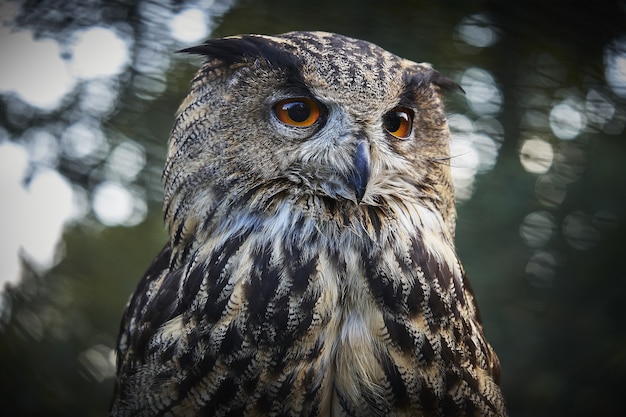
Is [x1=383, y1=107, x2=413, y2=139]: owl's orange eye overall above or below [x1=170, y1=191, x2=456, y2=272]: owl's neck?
above

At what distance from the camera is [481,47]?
4.37ft

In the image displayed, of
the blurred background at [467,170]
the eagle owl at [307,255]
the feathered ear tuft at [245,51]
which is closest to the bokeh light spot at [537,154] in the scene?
the blurred background at [467,170]

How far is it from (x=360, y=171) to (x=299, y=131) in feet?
0.59

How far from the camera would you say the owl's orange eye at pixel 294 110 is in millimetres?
1104

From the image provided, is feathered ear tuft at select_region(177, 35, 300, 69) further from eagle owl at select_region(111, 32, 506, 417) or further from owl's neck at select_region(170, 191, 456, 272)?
owl's neck at select_region(170, 191, 456, 272)

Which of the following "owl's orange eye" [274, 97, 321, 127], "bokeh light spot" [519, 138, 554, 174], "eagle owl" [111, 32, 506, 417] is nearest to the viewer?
"eagle owl" [111, 32, 506, 417]

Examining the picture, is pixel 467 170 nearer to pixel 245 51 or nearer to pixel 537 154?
pixel 537 154

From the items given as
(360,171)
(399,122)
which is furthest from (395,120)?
(360,171)

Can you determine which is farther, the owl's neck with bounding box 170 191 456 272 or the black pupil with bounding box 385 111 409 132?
the black pupil with bounding box 385 111 409 132

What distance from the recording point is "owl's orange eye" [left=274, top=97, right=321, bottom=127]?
1104mm

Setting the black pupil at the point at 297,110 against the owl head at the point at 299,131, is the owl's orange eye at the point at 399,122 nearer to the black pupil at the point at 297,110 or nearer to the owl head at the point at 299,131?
the owl head at the point at 299,131

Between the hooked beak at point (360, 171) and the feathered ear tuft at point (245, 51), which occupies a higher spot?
the feathered ear tuft at point (245, 51)

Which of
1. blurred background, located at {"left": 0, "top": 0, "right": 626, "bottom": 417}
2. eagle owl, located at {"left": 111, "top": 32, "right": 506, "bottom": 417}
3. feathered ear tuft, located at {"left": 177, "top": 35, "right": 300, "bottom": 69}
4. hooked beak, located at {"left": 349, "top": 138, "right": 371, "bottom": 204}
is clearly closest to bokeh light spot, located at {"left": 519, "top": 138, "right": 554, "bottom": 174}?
blurred background, located at {"left": 0, "top": 0, "right": 626, "bottom": 417}

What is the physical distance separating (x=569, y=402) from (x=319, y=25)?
170 cm
